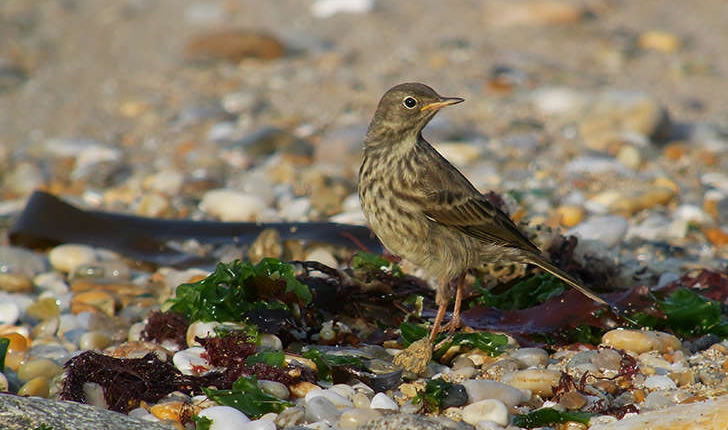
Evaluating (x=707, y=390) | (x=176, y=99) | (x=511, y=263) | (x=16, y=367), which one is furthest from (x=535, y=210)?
(x=176, y=99)

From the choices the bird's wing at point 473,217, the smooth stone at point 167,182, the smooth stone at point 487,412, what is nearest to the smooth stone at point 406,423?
the smooth stone at point 487,412

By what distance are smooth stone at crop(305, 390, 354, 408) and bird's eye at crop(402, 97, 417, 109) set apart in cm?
188

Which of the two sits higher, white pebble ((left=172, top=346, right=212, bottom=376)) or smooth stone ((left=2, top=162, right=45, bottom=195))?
smooth stone ((left=2, top=162, right=45, bottom=195))

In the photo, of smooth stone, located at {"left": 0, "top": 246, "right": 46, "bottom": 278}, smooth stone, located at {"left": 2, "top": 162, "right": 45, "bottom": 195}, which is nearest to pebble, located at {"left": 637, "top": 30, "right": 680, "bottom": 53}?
smooth stone, located at {"left": 2, "top": 162, "right": 45, "bottom": 195}

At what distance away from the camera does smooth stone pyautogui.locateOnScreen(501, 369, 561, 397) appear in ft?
15.9

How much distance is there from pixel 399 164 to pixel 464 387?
1467 mm

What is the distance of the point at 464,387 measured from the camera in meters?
4.79

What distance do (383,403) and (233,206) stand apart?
4.36 m

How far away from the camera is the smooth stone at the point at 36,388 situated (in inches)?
201

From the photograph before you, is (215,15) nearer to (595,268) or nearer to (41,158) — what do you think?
(41,158)

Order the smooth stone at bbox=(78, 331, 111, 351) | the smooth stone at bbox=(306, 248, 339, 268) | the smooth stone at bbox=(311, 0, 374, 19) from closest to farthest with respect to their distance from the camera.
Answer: the smooth stone at bbox=(78, 331, 111, 351)
the smooth stone at bbox=(306, 248, 339, 268)
the smooth stone at bbox=(311, 0, 374, 19)

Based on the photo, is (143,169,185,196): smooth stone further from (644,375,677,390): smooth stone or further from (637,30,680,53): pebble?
(637,30,680,53): pebble

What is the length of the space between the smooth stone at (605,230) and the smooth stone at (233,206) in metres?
2.73

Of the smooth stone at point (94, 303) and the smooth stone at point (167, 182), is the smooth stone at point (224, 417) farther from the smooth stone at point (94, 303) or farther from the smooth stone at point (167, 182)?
the smooth stone at point (167, 182)
